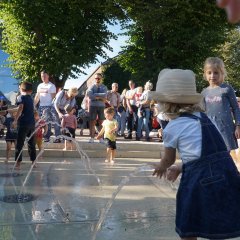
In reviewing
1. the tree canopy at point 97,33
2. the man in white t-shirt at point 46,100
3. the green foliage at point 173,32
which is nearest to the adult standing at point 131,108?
the man in white t-shirt at point 46,100

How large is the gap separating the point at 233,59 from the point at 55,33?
25.9 m

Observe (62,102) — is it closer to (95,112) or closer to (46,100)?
(46,100)

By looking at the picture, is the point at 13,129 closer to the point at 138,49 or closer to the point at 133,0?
the point at 133,0

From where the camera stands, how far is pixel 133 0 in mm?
23281

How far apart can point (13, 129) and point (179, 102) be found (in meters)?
6.62

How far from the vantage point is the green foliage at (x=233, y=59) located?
42.6 m

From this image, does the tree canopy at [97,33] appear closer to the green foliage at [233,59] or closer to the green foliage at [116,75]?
the green foliage at [116,75]

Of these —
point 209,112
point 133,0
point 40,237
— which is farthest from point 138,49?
point 40,237

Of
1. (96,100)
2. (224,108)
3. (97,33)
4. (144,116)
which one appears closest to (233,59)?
(97,33)

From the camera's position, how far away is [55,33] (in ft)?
78.8

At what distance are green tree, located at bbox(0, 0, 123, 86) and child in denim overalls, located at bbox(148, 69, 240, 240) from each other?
21062mm

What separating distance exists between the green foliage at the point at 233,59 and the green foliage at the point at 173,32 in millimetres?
17794

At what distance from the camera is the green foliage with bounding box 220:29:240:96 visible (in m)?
42.6

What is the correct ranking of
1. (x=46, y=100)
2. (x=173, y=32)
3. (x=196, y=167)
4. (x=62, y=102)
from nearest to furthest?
(x=196, y=167), (x=62, y=102), (x=46, y=100), (x=173, y=32)
